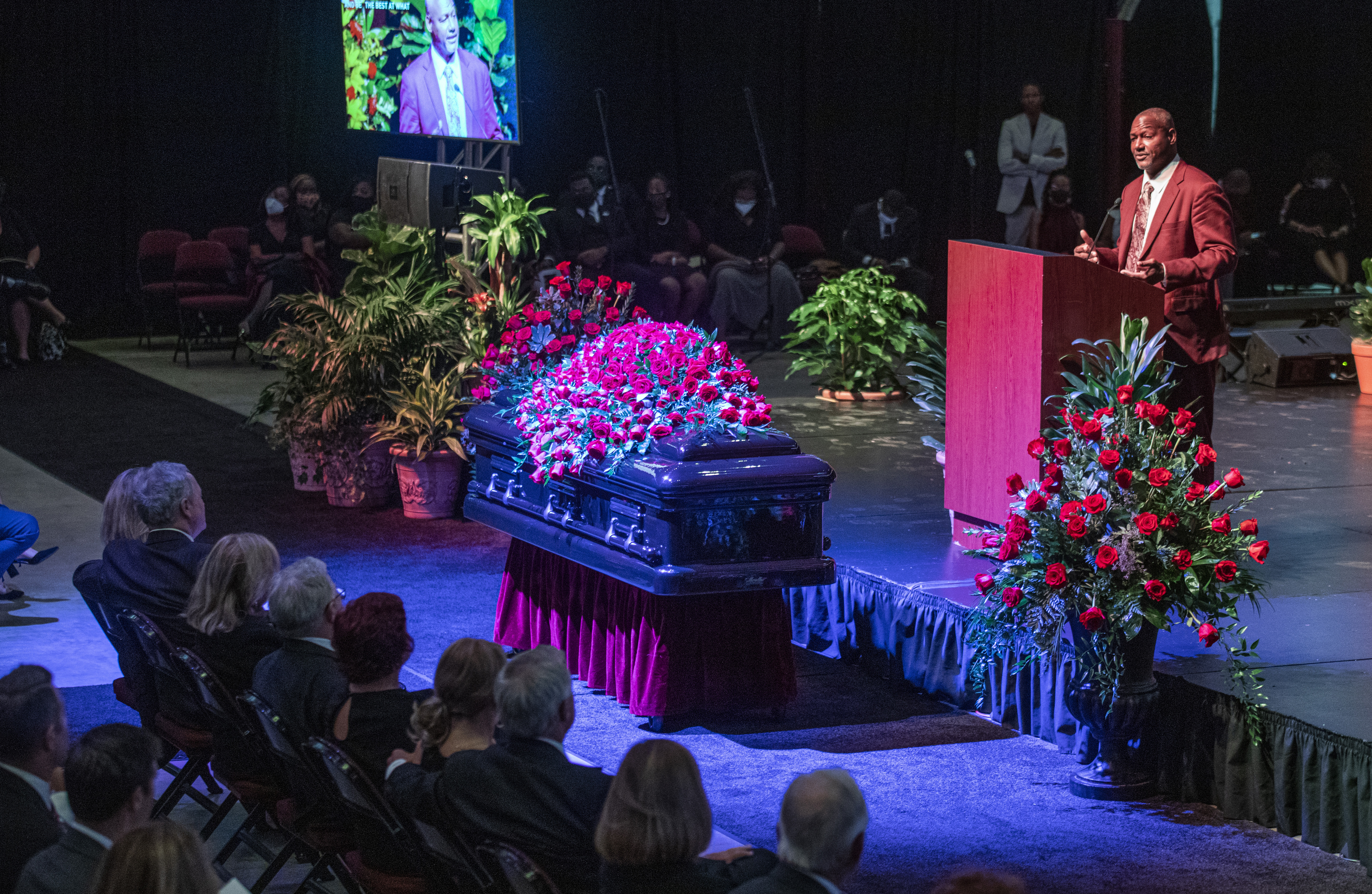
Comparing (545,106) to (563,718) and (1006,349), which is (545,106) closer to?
(1006,349)

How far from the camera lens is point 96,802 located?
103 inches

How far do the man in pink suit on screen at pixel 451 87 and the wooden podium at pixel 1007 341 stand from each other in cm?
421

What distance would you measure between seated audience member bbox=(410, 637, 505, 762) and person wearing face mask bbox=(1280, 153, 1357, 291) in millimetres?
12585

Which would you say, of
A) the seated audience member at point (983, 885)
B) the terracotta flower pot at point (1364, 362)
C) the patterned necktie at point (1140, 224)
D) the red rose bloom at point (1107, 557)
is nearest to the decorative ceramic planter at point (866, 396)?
the terracotta flower pot at point (1364, 362)

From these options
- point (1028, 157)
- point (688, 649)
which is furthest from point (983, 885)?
point (1028, 157)

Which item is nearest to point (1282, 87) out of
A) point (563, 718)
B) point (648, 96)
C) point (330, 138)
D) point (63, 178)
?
Result: point (648, 96)

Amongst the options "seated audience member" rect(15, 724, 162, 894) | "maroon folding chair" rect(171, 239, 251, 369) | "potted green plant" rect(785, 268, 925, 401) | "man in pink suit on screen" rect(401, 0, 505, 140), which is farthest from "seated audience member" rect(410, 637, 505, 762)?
"maroon folding chair" rect(171, 239, 251, 369)

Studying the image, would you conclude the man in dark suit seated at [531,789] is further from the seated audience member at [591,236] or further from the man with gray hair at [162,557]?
the seated audience member at [591,236]

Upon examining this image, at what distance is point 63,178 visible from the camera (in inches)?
520

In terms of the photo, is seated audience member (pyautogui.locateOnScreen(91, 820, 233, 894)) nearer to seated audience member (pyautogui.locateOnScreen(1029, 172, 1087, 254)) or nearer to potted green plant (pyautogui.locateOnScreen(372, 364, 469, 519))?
potted green plant (pyautogui.locateOnScreen(372, 364, 469, 519))

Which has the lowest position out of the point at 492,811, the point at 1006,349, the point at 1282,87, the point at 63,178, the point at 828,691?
the point at 828,691

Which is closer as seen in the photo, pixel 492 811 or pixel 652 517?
pixel 492 811

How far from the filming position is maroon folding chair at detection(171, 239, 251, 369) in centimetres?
1239

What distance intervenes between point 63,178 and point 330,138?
6.79 ft
